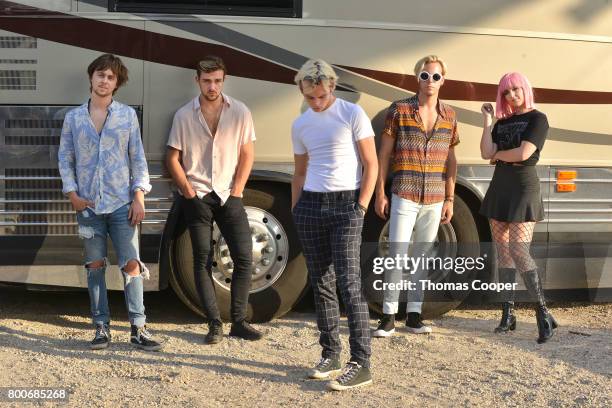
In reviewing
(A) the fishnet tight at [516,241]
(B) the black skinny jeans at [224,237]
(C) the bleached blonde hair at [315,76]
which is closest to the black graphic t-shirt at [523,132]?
(A) the fishnet tight at [516,241]

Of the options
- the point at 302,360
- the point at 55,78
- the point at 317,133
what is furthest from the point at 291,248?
the point at 55,78

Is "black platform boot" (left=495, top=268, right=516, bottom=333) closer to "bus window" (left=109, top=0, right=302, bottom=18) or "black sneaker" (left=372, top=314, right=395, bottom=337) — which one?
"black sneaker" (left=372, top=314, right=395, bottom=337)

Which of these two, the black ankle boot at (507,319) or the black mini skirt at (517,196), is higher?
the black mini skirt at (517,196)

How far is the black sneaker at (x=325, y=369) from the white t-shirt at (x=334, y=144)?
912 mm

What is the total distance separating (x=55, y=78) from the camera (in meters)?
5.59

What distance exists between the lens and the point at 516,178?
565 centimetres

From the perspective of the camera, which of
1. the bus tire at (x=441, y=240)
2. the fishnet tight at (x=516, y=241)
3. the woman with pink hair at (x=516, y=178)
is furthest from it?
the bus tire at (x=441, y=240)

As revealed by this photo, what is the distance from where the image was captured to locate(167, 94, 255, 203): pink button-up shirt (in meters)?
5.48

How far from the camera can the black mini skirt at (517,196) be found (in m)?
5.63

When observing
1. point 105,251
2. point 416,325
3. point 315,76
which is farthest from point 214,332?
point 315,76

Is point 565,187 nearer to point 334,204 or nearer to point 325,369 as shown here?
point 334,204

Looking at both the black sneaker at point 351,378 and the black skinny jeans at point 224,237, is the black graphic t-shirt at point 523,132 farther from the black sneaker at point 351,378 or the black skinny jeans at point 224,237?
the black sneaker at point 351,378

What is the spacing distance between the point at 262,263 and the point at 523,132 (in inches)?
73.3

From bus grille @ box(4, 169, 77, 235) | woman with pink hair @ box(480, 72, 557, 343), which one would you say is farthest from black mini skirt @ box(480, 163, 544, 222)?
bus grille @ box(4, 169, 77, 235)
